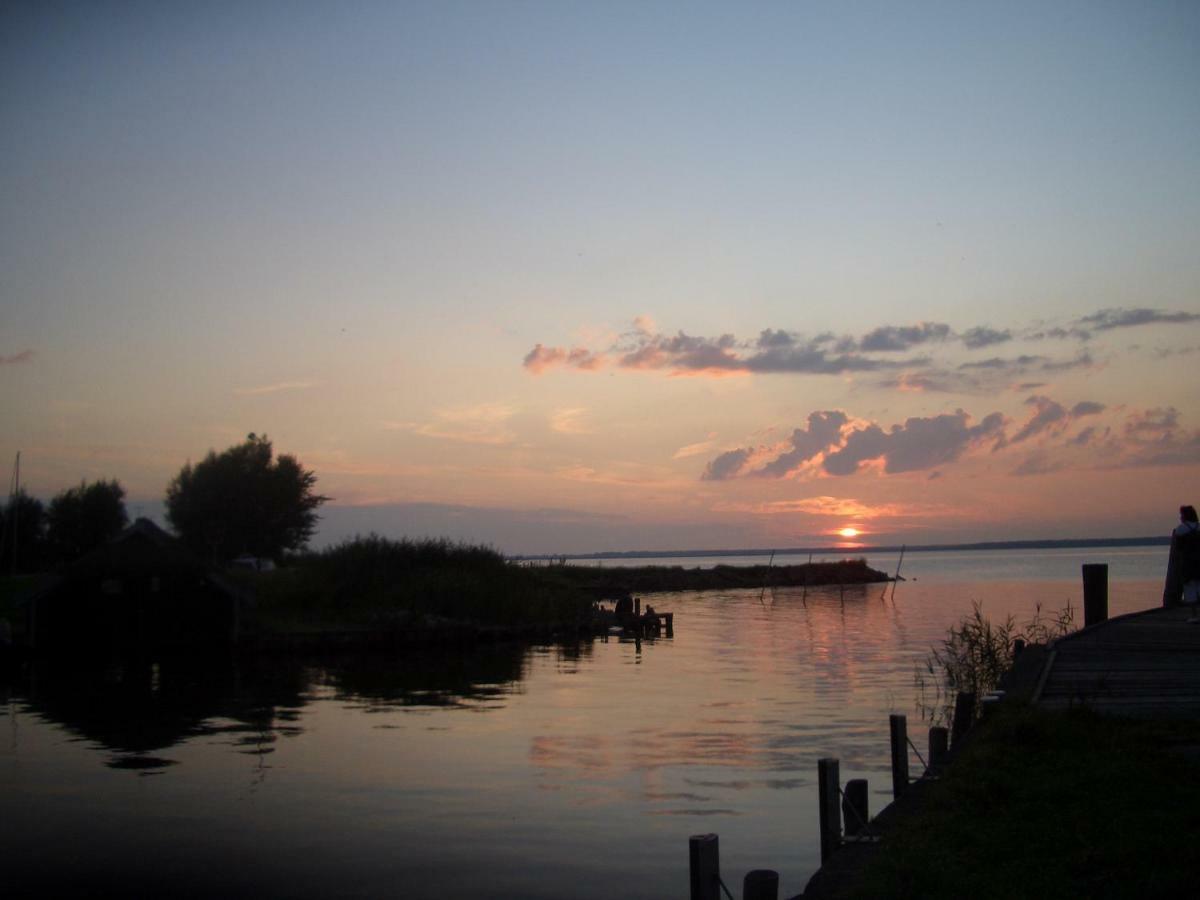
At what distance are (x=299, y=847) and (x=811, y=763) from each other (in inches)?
407

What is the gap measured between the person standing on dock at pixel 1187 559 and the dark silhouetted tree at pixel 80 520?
9839cm

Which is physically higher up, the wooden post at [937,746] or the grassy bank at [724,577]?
the wooden post at [937,746]

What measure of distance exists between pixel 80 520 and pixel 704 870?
107171 mm

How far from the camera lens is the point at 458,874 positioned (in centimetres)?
1567

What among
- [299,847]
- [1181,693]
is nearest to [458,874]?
[299,847]

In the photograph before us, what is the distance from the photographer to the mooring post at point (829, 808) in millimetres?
11352

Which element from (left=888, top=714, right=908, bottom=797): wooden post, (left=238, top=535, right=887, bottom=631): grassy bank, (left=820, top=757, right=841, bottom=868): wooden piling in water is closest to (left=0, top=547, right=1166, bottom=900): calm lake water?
(left=888, top=714, right=908, bottom=797): wooden post

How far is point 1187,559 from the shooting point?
21594 millimetres

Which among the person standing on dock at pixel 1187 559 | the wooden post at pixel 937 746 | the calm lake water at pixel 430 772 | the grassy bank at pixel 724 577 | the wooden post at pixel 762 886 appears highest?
the person standing on dock at pixel 1187 559

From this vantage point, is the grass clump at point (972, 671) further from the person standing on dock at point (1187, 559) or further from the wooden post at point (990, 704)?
the wooden post at point (990, 704)

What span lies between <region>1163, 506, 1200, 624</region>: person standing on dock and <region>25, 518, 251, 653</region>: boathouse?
38354 millimetres

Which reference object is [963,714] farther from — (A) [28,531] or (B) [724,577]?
(B) [724,577]

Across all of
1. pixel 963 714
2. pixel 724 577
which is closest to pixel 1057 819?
pixel 963 714

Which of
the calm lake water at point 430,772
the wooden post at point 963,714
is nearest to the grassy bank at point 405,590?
the calm lake water at point 430,772
